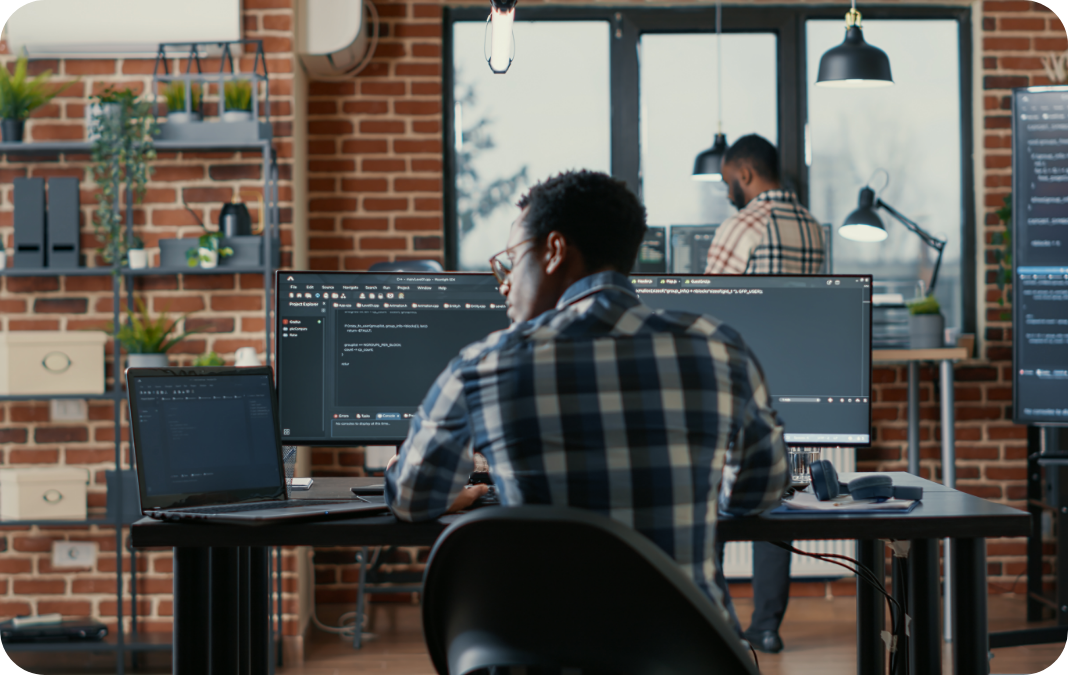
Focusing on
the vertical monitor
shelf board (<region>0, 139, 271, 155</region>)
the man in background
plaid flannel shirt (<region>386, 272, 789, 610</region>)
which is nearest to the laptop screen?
plaid flannel shirt (<region>386, 272, 789, 610</region>)

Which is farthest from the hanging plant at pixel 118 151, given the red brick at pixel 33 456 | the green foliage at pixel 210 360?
the red brick at pixel 33 456

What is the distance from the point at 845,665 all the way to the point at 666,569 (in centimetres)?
233

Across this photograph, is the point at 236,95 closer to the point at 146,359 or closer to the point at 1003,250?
the point at 146,359

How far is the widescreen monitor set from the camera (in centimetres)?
162

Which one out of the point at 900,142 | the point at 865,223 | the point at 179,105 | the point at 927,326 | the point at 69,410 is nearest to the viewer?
the point at 179,105

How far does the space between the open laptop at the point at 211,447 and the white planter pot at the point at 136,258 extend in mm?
1454

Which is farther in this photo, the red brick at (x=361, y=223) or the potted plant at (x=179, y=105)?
the red brick at (x=361, y=223)

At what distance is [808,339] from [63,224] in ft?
7.54

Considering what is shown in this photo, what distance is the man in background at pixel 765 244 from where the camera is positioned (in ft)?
9.34

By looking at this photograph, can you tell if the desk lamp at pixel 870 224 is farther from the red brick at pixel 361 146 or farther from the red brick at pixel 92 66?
the red brick at pixel 92 66

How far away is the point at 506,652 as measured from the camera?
807 mm

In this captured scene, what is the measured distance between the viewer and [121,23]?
277 cm

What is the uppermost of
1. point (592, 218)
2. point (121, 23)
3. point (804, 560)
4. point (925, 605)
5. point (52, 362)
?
point (121, 23)

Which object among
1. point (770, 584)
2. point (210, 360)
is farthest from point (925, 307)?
point (210, 360)
